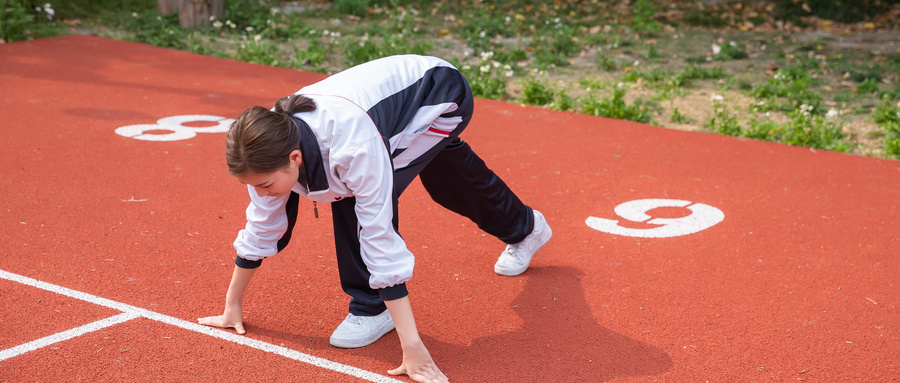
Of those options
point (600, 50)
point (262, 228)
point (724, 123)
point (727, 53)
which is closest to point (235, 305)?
point (262, 228)

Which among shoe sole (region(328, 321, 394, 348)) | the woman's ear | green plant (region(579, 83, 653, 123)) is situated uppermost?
the woman's ear

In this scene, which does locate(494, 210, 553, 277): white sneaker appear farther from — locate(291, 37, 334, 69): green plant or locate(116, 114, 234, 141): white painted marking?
locate(291, 37, 334, 69): green plant

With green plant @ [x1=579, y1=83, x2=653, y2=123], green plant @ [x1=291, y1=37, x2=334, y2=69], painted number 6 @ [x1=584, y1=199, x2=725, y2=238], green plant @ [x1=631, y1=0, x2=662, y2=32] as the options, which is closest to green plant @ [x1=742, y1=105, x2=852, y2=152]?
green plant @ [x1=579, y1=83, x2=653, y2=123]

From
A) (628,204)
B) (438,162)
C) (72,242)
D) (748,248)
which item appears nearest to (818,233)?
(748,248)

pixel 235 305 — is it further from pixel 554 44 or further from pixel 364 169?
pixel 554 44

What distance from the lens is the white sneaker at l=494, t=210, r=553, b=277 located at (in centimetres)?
363

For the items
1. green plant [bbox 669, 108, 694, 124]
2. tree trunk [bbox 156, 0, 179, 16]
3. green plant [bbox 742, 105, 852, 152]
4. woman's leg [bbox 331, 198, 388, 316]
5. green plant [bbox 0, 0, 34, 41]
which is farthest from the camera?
tree trunk [bbox 156, 0, 179, 16]

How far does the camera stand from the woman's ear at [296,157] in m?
2.32

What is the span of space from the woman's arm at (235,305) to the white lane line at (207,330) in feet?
0.10

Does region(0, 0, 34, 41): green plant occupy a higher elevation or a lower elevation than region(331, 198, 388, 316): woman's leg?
lower

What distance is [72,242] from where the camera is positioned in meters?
3.75

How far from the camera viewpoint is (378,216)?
241 centimetres

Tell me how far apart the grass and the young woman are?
14.3 feet

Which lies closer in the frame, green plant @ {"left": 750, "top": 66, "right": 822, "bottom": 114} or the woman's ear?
the woman's ear
